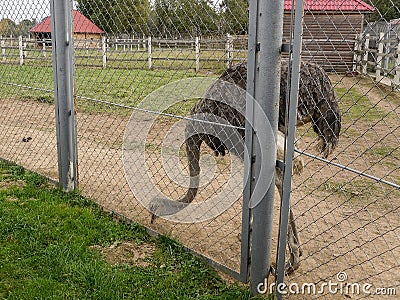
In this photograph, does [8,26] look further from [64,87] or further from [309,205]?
[309,205]

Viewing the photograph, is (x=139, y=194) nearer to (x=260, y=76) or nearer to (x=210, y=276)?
(x=210, y=276)

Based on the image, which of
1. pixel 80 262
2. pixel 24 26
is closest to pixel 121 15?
pixel 80 262

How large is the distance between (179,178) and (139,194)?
589 millimetres

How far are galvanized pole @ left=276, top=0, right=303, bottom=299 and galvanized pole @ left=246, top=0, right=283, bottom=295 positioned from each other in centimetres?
13

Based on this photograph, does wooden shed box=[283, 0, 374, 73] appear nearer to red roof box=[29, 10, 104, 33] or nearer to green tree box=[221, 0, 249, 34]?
green tree box=[221, 0, 249, 34]

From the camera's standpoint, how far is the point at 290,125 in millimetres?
2658

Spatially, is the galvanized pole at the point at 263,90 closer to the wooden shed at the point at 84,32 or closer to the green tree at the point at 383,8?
the green tree at the point at 383,8

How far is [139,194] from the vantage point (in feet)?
16.5

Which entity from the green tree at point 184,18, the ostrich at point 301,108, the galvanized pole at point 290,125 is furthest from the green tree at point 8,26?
the galvanized pole at point 290,125

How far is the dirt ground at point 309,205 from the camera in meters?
3.50

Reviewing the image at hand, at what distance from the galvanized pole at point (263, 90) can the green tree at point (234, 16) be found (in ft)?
1.04

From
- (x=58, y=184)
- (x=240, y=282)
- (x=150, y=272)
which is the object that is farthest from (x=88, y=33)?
(x=240, y=282)

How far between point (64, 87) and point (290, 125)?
8.91ft

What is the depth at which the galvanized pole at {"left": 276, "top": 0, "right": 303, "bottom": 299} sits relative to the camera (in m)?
2.50
